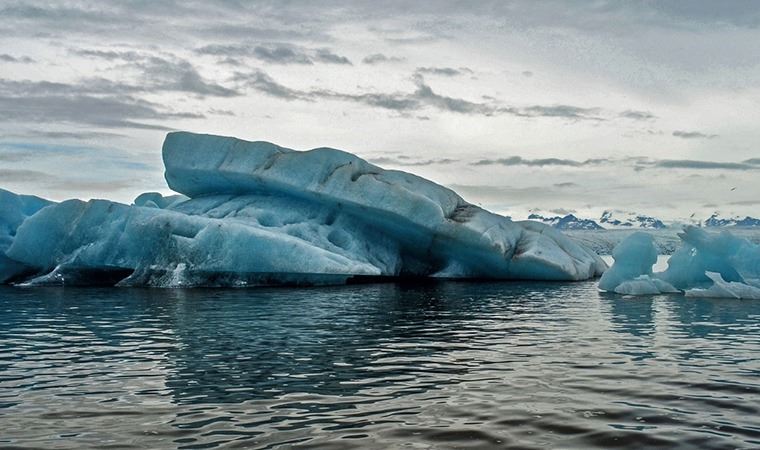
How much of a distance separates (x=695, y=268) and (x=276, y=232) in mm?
13209

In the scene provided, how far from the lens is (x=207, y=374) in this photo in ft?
27.5

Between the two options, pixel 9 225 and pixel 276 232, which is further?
pixel 9 225

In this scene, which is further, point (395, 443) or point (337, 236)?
point (337, 236)

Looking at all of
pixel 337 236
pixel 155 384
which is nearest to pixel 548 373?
pixel 155 384

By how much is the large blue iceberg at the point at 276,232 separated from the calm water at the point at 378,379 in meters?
7.54

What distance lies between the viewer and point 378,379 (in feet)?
26.1

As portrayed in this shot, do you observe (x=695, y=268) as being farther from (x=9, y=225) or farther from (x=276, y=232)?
(x=9, y=225)

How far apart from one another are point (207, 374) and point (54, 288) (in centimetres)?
1768

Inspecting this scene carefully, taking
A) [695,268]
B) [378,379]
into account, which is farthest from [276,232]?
[378,379]

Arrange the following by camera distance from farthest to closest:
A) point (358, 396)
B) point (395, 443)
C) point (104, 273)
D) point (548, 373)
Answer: point (104, 273), point (548, 373), point (358, 396), point (395, 443)

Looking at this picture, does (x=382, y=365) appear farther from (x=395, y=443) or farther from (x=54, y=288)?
(x=54, y=288)

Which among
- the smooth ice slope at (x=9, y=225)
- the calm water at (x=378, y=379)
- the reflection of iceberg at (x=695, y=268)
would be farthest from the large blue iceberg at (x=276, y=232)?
the calm water at (x=378, y=379)

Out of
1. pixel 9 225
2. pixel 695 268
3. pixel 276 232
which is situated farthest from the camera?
pixel 9 225

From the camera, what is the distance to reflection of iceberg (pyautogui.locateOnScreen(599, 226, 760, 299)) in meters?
20.6
